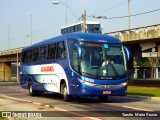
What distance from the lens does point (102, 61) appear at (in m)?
19.9

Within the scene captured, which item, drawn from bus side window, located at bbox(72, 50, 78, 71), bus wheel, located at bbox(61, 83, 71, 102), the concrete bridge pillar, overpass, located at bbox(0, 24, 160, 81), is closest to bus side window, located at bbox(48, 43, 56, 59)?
bus wheel, located at bbox(61, 83, 71, 102)

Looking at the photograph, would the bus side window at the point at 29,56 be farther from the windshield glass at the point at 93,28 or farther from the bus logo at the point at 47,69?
the windshield glass at the point at 93,28

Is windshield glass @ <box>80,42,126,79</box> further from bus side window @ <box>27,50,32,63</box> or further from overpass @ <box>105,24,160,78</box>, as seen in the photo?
overpass @ <box>105,24,160,78</box>

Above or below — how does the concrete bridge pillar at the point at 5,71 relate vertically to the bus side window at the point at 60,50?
below

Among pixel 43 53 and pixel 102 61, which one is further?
→ pixel 43 53

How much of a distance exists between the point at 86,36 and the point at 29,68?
9792 millimetres

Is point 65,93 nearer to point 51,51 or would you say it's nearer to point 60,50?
point 60,50

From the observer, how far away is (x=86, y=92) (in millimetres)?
19766

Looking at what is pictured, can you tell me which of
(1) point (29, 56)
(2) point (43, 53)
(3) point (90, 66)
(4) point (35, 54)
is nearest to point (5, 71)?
(1) point (29, 56)

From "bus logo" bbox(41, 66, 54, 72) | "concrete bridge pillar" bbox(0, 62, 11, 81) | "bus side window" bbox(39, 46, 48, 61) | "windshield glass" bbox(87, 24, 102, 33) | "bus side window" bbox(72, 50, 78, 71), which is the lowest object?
"concrete bridge pillar" bbox(0, 62, 11, 81)

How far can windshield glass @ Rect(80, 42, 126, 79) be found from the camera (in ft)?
64.9

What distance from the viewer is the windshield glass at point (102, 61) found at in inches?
779

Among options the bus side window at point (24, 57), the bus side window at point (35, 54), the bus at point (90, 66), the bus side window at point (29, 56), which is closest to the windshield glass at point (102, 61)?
the bus at point (90, 66)

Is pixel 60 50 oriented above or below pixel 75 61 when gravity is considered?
above
